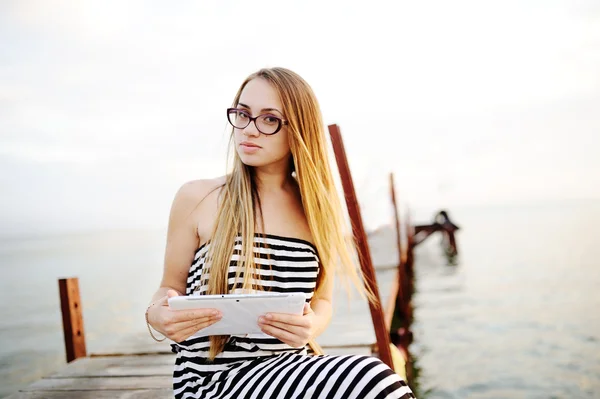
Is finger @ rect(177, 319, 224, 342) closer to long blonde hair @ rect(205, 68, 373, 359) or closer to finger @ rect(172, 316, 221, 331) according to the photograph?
finger @ rect(172, 316, 221, 331)

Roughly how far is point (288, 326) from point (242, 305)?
0.64 ft

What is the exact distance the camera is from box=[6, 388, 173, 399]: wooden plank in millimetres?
3219

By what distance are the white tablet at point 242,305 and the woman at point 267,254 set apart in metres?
0.03

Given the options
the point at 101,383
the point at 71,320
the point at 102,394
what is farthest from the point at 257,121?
the point at 71,320

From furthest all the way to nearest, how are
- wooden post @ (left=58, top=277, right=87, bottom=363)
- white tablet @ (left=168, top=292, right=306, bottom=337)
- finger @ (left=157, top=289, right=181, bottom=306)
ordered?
wooden post @ (left=58, top=277, right=87, bottom=363)
finger @ (left=157, top=289, right=181, bottom=306)
white tablet @ (left=168, top=292, right=306, bottom=337)

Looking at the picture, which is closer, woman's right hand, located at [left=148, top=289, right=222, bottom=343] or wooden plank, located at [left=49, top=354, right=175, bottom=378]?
woman's right hand, located at [left=148, top=289, right=222, bottom=343]

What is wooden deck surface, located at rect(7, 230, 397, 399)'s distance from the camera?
11.0 ft

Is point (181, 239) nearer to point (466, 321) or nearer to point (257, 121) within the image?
point (257, 121)

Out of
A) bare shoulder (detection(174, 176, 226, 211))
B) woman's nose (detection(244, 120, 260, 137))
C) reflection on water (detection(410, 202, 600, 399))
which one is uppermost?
woman's nose (detection(244, 120, 260, 137))

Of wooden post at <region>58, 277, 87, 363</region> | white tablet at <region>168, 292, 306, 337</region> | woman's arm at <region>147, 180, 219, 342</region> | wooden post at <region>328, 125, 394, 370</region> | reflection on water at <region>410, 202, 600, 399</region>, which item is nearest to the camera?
white tablet at <region>168, 292, 306, 337</region>

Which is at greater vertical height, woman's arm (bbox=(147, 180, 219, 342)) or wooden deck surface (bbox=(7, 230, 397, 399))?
woman's arm (bbox=(147, 180, 219, 342))

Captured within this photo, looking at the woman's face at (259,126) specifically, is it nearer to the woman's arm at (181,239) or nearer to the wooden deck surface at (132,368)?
the woman's arm at (181,239)

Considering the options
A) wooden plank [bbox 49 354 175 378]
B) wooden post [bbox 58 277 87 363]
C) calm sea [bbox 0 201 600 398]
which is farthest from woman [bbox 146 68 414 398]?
calm sea [bbox 0 201 600 398]

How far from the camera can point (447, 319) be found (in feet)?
33.9
